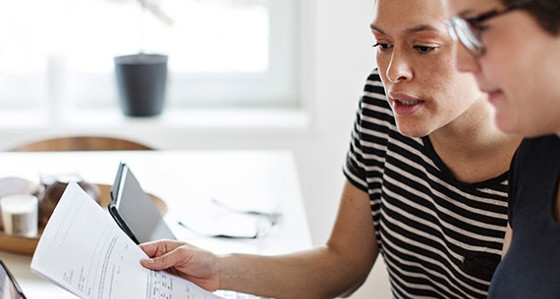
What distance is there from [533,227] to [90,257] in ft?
1.87

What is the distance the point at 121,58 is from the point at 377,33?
1505 millimetres

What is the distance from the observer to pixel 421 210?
61.1 inches

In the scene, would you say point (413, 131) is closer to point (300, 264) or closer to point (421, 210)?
point (421, 210)

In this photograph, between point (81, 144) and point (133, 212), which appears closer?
point (133, 212)

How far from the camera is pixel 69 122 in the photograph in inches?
109

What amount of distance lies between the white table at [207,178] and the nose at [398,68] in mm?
490

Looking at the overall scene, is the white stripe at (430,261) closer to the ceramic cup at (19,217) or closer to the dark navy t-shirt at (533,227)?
the dark navy t-shirt at (533,227)

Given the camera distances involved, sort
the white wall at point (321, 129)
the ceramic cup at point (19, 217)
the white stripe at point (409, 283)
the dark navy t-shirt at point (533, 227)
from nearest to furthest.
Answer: the dark navy t-shirt at point (533, 227) → the white stripe at point (409, 283) → the ceramic cup at point (19, 217) → the white wall at point (321, 129)

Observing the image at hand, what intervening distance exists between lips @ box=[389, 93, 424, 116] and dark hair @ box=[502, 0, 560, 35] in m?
0.40

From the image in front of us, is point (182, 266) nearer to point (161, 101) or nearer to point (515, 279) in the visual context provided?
point (515, 279)

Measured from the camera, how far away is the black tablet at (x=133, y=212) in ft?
4.67

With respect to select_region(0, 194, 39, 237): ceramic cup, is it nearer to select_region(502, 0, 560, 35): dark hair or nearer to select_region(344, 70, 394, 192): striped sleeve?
select_region(344, 70, 394, 192): striped sleeve

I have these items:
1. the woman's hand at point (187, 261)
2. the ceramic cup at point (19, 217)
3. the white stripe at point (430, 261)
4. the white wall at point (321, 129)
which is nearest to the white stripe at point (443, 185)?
the white stripe at point (430, 261)

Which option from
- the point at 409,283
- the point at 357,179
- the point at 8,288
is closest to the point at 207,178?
the point at 357,179
